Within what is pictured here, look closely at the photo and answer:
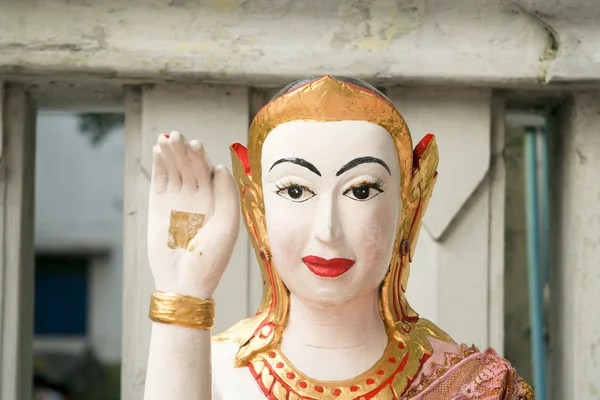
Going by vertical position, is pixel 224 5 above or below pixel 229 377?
above

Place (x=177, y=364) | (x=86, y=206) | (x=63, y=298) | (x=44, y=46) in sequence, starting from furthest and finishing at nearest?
(x=63, y=298)
(x=86, y=206)
(x=44, y=46)
(x=177, y=364)

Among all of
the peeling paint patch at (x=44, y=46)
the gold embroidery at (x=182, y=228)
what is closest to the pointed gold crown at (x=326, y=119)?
the gold embroidery at (x=182, y=228)

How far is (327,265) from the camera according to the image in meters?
2.14

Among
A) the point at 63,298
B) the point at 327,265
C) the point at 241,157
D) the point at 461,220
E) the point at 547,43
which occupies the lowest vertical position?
the point at 63,298

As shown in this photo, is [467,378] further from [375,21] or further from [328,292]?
[375,21]

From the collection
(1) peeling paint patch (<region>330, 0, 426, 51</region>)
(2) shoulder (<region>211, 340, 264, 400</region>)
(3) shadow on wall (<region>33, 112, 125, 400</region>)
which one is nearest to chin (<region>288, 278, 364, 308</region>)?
(2) shoulder (<region>211, 340, 264, 400</region>)

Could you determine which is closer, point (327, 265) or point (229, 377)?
point (327, 265)

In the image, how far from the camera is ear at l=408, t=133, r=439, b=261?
231 cm

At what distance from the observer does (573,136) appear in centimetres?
309

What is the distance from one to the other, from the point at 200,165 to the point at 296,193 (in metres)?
0.19

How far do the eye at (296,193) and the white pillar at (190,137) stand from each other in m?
0.86

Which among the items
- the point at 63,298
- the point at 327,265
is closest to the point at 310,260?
the point at 327,265

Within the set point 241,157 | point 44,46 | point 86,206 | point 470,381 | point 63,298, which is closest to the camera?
point 470,381

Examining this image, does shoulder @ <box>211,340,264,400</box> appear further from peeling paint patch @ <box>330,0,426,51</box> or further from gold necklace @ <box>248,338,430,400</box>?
peeling paint patch @ <box>330,0,426,51</box>
